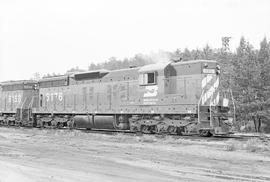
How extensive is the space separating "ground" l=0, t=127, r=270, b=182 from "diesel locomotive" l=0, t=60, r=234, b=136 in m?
4.30

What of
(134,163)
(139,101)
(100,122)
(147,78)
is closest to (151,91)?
(147,78)

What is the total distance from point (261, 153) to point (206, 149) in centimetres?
176

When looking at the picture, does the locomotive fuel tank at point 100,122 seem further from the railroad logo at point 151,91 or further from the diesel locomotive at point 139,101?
the railroad logo at point 151,91

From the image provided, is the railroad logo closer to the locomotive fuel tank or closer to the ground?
the locomotive fuel tank

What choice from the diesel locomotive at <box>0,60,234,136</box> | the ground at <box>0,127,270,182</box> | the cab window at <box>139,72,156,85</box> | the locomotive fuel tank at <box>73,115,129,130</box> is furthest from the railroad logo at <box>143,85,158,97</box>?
the ground at <box>0,127,270,182</box>

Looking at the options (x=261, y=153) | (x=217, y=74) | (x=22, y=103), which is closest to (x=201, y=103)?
(x=217, y=74)

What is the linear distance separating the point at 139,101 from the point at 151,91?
3.18 ft

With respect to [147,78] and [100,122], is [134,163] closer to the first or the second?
[147,78]

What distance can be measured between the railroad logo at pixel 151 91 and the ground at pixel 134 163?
249 inches

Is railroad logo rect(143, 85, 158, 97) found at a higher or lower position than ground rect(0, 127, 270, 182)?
higher

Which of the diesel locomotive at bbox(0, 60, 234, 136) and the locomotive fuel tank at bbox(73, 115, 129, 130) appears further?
the locomotive fuel tank at bbox(73, 115, 129, 130)

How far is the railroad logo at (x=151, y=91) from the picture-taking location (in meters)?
19.6

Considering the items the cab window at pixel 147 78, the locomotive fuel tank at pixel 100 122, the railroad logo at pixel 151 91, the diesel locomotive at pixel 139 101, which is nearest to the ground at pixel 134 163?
the diesel locomotive at pixel 139 101

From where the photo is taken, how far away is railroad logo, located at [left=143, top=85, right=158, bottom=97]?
770 inches
